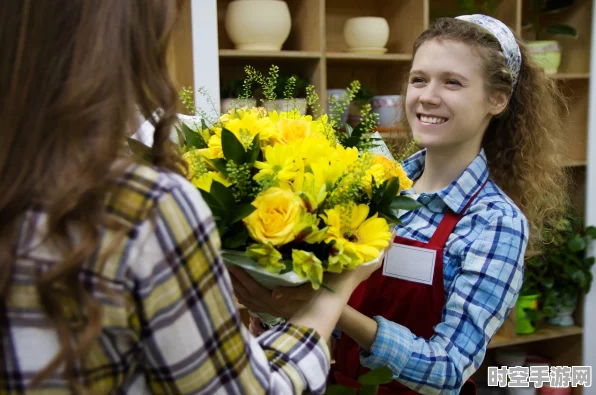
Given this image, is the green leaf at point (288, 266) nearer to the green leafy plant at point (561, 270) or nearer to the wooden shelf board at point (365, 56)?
the wooden shelf board at point (365, 56)

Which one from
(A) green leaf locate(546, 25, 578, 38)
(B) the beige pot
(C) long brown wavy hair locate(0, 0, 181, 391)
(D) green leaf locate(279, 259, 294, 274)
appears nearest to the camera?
(C) long brown wavy hair locate(0, 0, 181, 391)

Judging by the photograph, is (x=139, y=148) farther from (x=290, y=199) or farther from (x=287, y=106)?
(x=287, y=106)

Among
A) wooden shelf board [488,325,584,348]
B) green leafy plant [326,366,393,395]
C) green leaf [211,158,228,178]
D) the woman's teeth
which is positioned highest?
the woman's teeth

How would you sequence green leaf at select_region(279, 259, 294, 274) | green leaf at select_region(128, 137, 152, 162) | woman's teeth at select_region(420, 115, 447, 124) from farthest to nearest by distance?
woman's teeth at select_region(420, 115, 447, 124), green leaf at select_region(279, 259, 294, 274), green leaf at select_region(128, 137, 152, 162)

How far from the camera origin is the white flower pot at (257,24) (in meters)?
2.16

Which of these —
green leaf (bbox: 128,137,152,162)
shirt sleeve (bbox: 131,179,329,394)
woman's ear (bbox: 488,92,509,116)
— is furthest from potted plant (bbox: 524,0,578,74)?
shirt sleeve (bbox: 131,179,329,394)

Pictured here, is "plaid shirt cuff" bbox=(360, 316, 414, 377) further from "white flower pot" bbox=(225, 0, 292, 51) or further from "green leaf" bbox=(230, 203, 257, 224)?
"white flower pot" bbox=(225, 0, 292, 51)

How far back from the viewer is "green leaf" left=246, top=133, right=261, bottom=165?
0.88m

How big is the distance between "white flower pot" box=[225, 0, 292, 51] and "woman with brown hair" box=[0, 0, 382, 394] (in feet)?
5.39

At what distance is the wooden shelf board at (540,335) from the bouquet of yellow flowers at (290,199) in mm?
1929

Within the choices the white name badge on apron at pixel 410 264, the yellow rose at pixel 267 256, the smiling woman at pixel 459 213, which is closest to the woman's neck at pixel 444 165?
the smiling woman at pixel 459 213

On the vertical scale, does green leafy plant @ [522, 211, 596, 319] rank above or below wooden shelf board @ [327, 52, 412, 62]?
below

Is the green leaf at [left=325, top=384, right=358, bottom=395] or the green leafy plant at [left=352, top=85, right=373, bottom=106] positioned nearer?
the green leaf at [left=325, top=384, right=358, bottom=395]

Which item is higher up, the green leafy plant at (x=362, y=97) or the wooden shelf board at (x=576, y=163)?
the green leafy plant at (x=362, y=97)
